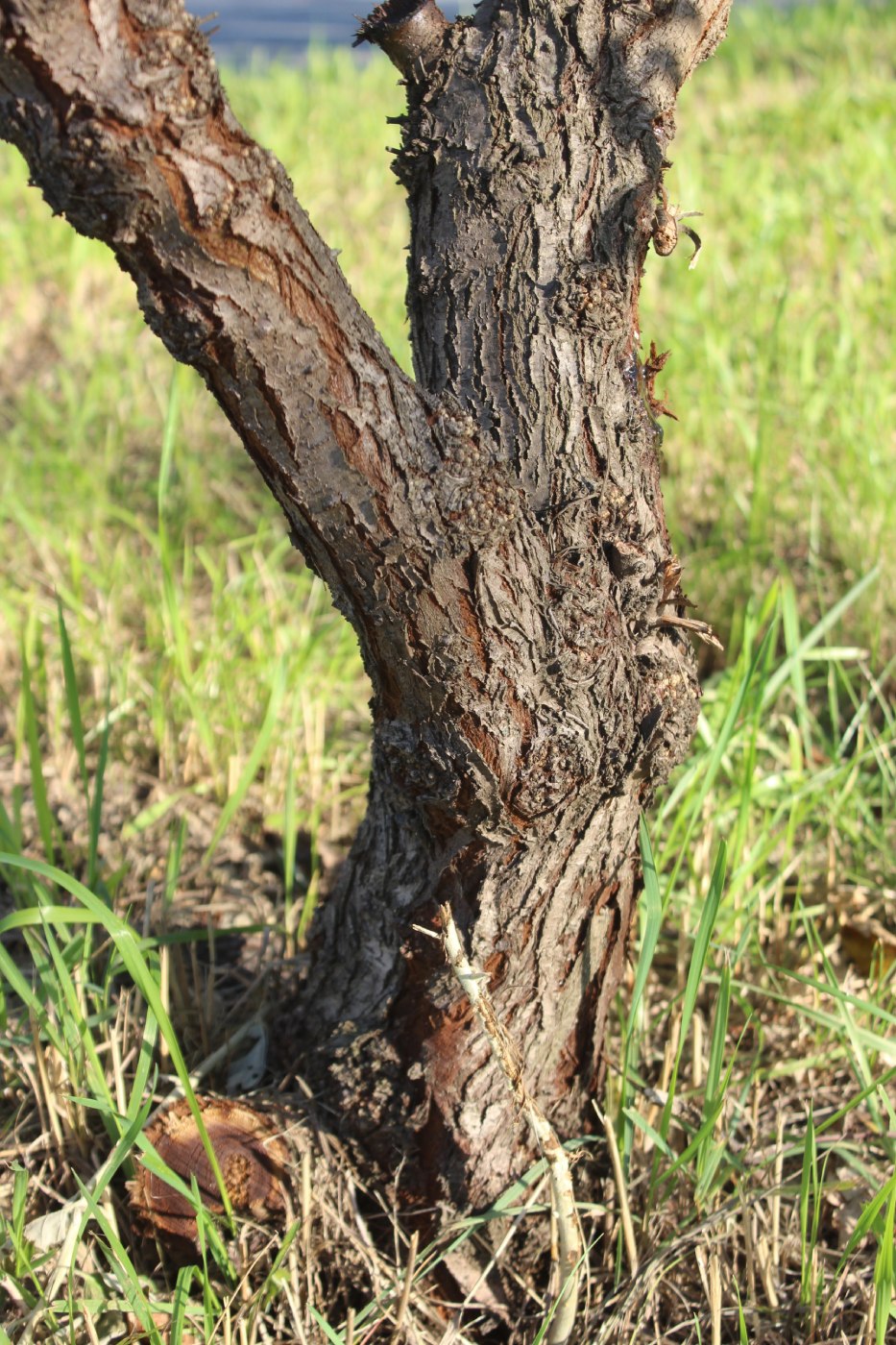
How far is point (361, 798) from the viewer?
1.95 m

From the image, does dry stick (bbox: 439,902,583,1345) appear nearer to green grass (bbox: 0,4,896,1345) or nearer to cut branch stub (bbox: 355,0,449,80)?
green grass (bbox: 0,4,896,1345)

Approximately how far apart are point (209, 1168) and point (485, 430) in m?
0.83

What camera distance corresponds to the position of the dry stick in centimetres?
103

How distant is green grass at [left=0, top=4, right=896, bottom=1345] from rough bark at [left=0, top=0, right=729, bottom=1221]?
0.56 ft

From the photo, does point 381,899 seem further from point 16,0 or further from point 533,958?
point 16,0

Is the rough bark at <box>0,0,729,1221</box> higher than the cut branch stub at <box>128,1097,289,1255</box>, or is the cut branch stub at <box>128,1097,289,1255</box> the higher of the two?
the rough bark at <box>0,0,729,1221</box>

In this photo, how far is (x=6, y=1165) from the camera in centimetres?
129

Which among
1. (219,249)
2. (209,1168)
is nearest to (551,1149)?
(209,1168)

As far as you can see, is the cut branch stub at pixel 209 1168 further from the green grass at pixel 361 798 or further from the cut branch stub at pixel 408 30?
the cut branch stub at pixel 408 30

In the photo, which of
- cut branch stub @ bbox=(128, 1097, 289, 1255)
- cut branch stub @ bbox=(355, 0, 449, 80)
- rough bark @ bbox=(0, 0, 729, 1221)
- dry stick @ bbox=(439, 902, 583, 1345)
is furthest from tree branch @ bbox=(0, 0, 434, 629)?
cut branch stub @ bbox=(128, 1097, 289, 1255)

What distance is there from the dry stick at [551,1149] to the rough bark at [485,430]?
0.42 feet

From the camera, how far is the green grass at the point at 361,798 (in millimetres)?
1208

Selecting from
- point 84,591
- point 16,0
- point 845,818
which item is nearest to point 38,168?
point 16,0

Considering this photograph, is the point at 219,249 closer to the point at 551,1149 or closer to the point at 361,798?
the point at 551,1149
